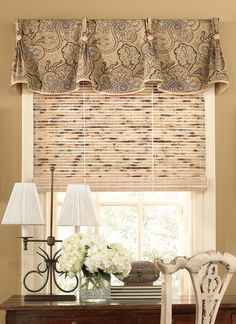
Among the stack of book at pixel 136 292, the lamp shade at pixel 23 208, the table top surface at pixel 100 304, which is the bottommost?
the table top surface at pixel 100 304

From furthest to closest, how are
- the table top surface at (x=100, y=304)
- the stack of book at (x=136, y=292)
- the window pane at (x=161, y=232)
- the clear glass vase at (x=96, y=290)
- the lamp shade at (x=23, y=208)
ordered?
the window pane at (x=161, y=232) → the lamp shade at (x=23, y=208) → the stack of book at (x=136, y=292) → the clear glass vase at (x=96, y=290) → the table top surface at (x=100, y=304)

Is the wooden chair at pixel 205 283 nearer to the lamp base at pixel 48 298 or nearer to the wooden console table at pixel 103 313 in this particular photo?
the wooden console table at pixel 103 313

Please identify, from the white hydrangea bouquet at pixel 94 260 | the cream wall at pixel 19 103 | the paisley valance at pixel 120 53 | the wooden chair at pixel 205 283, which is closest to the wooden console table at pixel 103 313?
the white hydrangea bouquet at pixel 94 260

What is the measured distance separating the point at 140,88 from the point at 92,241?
4.11 ft

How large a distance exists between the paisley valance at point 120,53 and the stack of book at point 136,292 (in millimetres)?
1369

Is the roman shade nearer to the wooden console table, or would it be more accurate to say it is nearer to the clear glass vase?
the clear glass vase

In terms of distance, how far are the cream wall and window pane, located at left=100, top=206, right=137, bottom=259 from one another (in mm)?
578

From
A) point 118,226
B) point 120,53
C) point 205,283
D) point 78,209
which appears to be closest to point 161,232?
point 118,226

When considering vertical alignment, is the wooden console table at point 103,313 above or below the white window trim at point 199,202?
below

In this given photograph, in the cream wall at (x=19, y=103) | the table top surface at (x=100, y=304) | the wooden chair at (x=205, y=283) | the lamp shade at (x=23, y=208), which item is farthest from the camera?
the cream wall at (x=19, y=103)

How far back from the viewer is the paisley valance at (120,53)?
199 inches

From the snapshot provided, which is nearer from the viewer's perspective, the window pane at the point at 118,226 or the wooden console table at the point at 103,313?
the wooden console table at the point at 103,313

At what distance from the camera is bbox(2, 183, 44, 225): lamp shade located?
4438 mm

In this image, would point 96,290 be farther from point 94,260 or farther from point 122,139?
point 122,139
